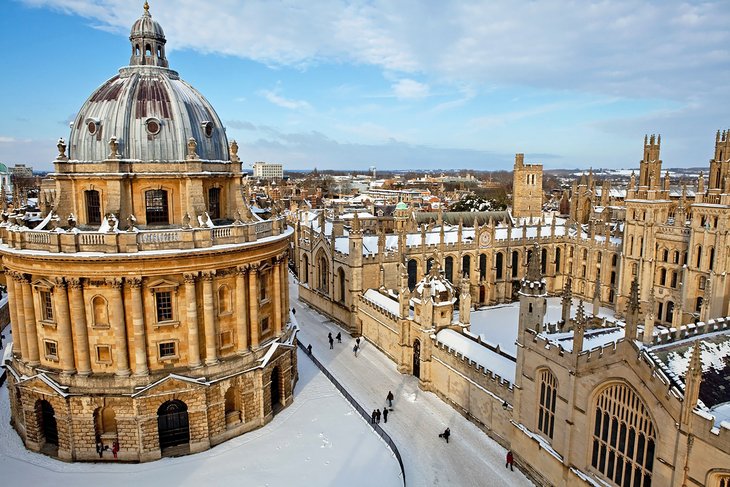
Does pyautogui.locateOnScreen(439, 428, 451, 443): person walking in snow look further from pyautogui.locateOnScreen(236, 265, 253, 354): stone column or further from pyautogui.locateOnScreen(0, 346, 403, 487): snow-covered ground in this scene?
pyautogui.locateOnScreen(236, 265, 253, 354): stone column

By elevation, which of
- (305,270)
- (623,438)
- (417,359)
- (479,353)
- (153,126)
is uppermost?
(153,126)

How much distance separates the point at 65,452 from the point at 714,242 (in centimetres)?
4843

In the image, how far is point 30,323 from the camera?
2580 centimetres

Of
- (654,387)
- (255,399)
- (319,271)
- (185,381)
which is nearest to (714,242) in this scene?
(654,387)

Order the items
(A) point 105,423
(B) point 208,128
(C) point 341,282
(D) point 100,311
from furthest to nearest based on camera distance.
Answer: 1. (C) point 341,282
2. (B) point 208,128
3. (A) point 105,423
4. (D) point 100,311

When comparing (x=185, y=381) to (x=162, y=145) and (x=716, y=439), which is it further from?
(x=716, y=439)

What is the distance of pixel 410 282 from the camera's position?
5091 cm

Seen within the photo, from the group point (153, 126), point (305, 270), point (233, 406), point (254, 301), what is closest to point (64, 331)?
point (254, 301)

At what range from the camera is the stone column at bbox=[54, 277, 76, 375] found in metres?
24.5

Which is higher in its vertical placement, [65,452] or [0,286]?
[0,286]

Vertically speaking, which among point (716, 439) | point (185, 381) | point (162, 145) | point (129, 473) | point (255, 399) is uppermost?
point (162, 145)

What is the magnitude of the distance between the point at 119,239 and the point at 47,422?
1149cm

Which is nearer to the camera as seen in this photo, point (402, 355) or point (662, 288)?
point (402, 355)

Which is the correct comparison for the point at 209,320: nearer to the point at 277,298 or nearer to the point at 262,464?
the point at 277,298
